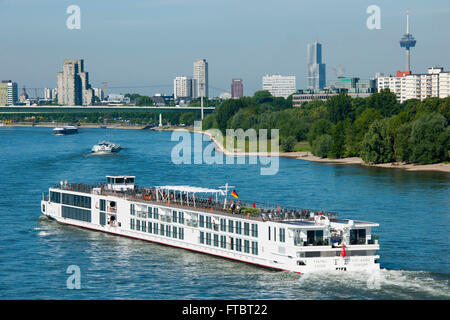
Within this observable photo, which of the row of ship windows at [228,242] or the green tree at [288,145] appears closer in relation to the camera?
the row of ship windows at [228,242]

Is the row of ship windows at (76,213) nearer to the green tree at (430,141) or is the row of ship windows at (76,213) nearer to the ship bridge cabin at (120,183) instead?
the ship bridge cabin at (120,183)

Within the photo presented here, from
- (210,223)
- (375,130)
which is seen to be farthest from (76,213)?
(375,130)

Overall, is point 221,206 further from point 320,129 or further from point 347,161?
point 320,129

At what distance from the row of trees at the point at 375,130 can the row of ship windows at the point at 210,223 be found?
51.0m

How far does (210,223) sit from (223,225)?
1.05 metres

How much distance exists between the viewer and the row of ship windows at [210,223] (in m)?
38.0

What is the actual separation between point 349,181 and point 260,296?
41.8 meters

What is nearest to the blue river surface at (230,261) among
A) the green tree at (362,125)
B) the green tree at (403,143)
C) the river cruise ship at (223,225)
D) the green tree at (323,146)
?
the river cruise ship at (223,225)

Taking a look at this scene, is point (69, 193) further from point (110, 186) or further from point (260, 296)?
point (260, 296)

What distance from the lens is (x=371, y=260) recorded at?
35031 millimetres

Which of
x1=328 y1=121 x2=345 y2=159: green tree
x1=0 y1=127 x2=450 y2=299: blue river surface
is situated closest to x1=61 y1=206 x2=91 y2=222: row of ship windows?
x1=0 y1=127 x2=450 y2=299: blue river surface

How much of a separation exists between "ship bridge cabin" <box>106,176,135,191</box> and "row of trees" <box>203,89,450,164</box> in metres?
46.3

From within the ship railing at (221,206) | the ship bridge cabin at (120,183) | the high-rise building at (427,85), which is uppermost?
the high-rise building at (427,85)
